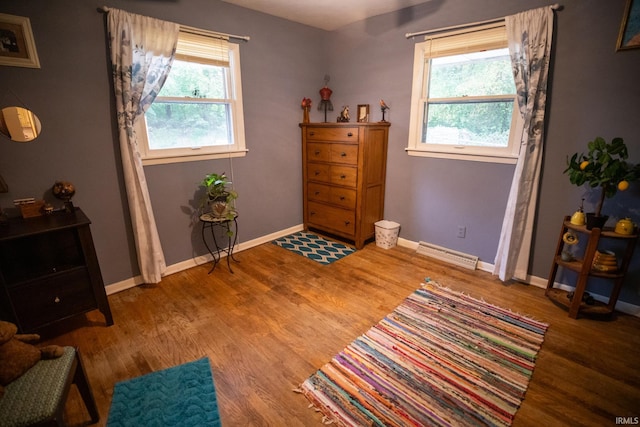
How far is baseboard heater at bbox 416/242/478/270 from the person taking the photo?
297 cm

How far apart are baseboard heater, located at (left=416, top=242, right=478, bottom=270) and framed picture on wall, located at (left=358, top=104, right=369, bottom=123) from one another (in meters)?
1.55

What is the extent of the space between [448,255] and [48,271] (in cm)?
329

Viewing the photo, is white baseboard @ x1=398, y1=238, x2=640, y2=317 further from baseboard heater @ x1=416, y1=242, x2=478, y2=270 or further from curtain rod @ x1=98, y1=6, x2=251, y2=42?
curtain rod @ x1=98, y1=6, x2=251, y2=42

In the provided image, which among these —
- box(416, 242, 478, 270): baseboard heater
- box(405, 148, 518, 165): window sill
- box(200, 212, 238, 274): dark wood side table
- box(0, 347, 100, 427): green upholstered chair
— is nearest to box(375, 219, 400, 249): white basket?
box(416, 242, 478, 270): baseboard heater


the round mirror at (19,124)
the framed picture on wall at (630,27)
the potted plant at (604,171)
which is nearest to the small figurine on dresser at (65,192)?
the round mirror at (19,124)

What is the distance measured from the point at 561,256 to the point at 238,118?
3.12 m

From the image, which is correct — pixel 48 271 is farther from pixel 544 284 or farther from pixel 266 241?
pixel 544 284

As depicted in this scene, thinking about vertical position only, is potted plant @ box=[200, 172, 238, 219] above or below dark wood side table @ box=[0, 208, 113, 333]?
above

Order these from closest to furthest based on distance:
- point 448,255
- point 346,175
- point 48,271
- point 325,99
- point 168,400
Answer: point 168,400
point 48,271
point 448,255
point 346,175
point 325,99

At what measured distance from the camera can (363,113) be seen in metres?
3.47

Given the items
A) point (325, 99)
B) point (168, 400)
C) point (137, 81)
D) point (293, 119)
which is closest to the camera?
point (168, 400)

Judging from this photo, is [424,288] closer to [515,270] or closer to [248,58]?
[515,270]

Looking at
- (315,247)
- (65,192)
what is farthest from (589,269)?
(65,192)

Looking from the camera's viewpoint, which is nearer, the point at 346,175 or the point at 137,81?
the point at 137,81
